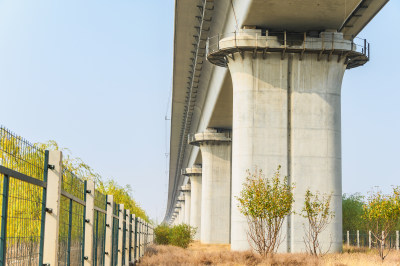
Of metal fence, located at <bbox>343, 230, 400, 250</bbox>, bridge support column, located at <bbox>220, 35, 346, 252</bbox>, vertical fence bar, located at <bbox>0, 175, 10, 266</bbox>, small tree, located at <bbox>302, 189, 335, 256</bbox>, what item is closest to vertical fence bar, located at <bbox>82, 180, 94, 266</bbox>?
vertical fence bar, located at <bbox>0, 175, 10, 266</bbox>

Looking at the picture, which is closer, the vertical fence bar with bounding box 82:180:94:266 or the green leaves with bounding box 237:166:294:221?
the vertical fence bar with bounding box 82:180:94:266

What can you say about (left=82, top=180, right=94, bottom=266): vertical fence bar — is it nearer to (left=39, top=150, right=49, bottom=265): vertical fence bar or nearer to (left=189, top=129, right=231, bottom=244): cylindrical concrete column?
(left=39, top=150, right=49, bottom=265): vertical fence bar

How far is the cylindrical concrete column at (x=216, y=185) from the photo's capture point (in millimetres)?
57188

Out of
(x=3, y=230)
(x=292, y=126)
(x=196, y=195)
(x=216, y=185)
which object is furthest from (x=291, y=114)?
(x=196, y=195)

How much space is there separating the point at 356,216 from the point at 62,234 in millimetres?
59088

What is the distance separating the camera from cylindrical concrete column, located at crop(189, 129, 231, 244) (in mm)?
57188

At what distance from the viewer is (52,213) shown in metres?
8.60

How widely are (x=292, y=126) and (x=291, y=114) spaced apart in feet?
1.82

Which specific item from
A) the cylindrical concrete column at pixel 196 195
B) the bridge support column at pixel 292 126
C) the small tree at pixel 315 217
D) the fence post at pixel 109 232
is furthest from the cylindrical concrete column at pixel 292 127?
the cylindrical concrete column at pixel 196 195

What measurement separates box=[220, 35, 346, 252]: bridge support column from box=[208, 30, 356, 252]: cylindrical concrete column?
0.04m

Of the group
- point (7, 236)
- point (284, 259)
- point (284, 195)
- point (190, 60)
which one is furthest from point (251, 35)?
point (7, 236)

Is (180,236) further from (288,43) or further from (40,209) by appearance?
(40,209)

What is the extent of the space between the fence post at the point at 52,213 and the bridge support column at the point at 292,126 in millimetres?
22957

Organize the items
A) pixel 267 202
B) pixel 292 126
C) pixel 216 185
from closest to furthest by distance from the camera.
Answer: pixel 267 202 < pixel 292 126 < pixel 216 185
